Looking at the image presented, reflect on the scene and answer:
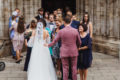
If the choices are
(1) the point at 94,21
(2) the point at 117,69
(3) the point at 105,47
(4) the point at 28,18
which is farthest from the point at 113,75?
(4) the point at 28,18

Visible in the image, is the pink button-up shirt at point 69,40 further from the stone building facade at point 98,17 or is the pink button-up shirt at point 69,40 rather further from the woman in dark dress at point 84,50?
the stone building facade at point 98,17

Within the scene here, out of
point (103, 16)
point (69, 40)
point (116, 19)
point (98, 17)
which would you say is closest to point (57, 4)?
point (98, 17)

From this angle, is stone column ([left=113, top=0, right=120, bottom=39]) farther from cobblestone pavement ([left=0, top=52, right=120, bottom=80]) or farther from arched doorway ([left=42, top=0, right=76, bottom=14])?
arched doorway ([left=42, top=0, right=76, bottom=14])

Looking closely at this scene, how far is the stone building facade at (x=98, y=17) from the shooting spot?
12.0 metres

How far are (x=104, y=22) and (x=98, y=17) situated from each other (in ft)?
1.21

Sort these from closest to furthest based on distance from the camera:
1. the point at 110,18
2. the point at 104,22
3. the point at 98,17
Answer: the point at 110,18 < the point at 104,22 < the point at 98,17

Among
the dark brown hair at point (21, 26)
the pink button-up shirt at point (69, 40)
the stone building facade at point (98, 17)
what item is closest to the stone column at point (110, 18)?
the stone building facade at point (98, 17)

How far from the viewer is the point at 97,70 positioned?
9.55 meters

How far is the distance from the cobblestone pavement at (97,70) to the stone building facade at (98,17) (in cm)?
75

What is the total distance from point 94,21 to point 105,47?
131 centimetres

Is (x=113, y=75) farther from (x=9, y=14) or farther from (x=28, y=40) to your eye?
(x=9, y=14)

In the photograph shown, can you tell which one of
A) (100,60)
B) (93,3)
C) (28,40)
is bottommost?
(100,60)

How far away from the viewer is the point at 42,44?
8023 mm

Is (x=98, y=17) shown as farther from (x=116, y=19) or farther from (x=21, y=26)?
(x=21, y=26)
